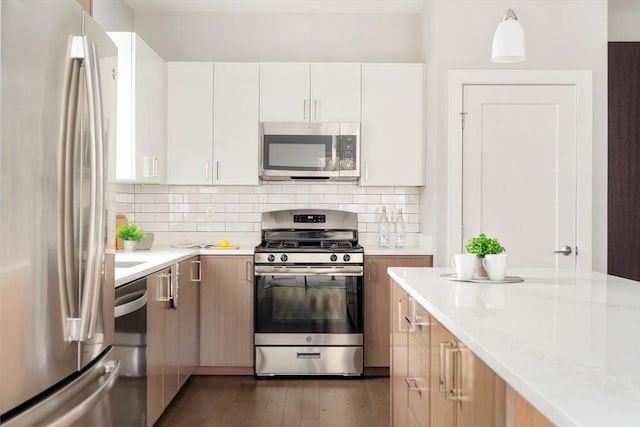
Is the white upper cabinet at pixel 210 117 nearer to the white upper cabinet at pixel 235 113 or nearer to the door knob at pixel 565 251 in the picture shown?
the white upper cabinet at pixel 235 113

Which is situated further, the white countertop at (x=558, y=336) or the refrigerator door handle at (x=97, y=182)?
the refrigerator door handle at (x=97, y=182)

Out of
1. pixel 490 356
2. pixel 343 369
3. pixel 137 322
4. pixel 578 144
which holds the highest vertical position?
pixel 578 144

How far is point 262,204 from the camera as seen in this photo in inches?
190

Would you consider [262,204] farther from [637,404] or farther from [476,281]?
[637,404]

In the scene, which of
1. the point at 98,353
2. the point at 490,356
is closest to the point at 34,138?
the point at 98,353

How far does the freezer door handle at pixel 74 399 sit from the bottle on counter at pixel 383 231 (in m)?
2.74

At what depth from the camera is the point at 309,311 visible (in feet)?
14.0

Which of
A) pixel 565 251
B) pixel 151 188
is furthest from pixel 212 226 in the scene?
pixel 565 251

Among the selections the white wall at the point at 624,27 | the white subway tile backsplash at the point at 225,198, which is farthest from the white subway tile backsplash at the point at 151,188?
the white wall at the point at 624,27

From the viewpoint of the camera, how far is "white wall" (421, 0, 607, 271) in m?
4.14

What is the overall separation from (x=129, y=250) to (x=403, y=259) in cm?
188

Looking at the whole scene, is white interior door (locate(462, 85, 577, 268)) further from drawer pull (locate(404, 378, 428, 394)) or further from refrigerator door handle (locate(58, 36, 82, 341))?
refrigerator door handle (locate(58, 36, 82, 341))

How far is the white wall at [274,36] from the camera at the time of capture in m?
4.84

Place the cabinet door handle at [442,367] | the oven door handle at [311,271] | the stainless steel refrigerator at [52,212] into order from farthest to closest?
the oven door handle at [311,271], the cabinet door handle at [442,367], the stainless steel refrigerator at [52,212]
